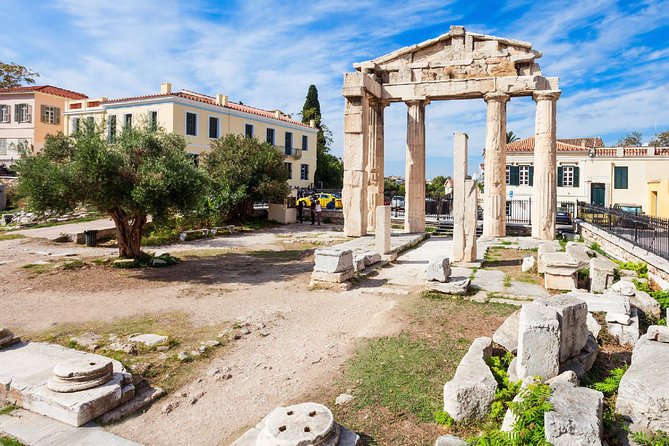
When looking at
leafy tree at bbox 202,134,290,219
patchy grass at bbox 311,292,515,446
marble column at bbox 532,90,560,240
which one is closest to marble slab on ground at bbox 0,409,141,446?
patchy grass at bbox 311,292,515,446

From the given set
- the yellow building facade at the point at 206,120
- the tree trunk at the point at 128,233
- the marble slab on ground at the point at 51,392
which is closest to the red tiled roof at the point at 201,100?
the yellow building facade at the point at 206,120

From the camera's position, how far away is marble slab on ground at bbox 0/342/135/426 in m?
4.41

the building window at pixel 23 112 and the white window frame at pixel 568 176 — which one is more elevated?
the building window at pixel 23 112

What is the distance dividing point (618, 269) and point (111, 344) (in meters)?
9.97

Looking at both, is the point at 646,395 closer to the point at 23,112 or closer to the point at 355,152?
the point at 355,152

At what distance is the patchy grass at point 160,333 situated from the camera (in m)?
5.51

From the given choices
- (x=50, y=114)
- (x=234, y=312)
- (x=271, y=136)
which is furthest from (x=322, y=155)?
(x=234, y=312)

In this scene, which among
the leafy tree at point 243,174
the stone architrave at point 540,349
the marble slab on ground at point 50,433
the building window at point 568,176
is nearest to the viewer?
the marble slab on ground at point 50,433

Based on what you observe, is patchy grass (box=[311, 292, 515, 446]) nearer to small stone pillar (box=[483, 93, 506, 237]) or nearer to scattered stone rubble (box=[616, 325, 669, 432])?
scattered stone rubble (box=[616, 325, 669, 432])

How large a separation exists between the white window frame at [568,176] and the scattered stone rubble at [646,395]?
108 ft

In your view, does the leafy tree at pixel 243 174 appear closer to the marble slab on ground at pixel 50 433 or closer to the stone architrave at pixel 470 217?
the stone architrave at pixel 470 217

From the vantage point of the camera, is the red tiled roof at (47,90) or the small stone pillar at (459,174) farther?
the red tiled roof at (47,90)

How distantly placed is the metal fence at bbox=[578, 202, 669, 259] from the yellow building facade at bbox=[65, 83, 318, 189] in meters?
15.9

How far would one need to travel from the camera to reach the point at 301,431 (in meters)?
3.61
